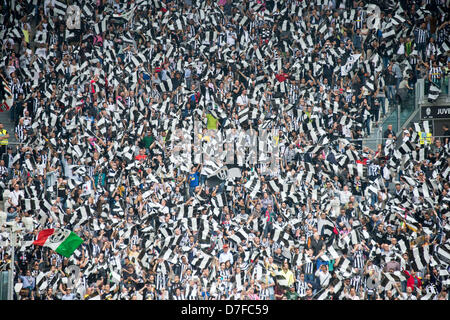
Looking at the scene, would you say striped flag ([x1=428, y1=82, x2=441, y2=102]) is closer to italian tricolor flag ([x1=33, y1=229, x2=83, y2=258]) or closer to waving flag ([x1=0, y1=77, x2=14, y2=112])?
italian tricolor flag ([x1=33, y1=229, x2=83, y2=258])

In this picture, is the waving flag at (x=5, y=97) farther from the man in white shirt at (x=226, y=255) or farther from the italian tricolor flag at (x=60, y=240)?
the man in white shirt at (x=226, y=255)

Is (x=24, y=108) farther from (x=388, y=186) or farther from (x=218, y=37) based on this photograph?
(x=388, y=186)

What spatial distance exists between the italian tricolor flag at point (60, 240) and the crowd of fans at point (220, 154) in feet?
0.45

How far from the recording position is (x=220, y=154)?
8742 millimetres

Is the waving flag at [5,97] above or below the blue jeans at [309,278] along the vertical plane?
above

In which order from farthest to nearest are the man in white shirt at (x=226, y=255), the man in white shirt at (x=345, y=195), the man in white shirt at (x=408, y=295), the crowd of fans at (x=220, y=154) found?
the man in white shirt at (x=345, y=195)
the man in white shirt at (x=226, y=255)
the crowd of fans at (x=220, y=154)
the man in white shirt at (x=408, y=295)

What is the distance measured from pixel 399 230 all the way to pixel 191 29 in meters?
4.54

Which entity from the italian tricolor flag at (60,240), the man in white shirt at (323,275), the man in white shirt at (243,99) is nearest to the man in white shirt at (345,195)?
the man in white shirt at (323,275)

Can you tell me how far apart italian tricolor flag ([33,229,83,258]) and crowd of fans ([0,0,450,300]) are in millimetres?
136

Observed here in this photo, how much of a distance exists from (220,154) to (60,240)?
9.07 ft

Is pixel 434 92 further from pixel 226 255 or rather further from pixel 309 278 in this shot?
pixel 226 255

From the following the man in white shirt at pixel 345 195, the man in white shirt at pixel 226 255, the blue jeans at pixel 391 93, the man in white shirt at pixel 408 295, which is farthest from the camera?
the blue jeans at pixel 391 93

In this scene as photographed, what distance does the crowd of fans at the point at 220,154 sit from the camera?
26.9 ft
